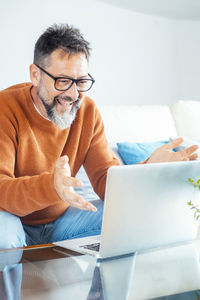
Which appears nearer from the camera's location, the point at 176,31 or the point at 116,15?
the point at 116,15

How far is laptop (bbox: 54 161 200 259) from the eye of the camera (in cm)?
97

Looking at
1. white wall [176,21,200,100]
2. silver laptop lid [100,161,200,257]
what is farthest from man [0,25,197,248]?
white wall [176,21,200,100]

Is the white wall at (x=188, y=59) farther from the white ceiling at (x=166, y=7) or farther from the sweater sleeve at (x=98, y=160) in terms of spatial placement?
the sweater sleeve at (x=98, y=160)

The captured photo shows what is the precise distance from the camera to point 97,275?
905 millimetres

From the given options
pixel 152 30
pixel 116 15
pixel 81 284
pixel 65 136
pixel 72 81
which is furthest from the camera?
pixel 152 30

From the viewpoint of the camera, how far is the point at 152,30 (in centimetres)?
364

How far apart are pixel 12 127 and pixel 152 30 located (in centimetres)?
256

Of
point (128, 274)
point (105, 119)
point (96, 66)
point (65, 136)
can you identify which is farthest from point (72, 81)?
point (96, 66)

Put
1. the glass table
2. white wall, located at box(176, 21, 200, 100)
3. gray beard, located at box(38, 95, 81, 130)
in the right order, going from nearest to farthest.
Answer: the glass table, gray beard, located at box(38, 95, 81, 130), white wall, located at box(176, 21, 200, 100)

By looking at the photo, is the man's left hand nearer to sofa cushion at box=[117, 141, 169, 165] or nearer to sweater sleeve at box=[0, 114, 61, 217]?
sweater sleeve at box=[0, 114, 61, 217]

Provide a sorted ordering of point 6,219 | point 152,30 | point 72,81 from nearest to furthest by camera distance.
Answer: point 6,219 → point 72,81 → point 152,30

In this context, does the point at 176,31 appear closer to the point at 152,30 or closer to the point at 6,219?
the point at 152,30

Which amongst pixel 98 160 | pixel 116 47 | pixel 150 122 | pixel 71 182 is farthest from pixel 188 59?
pixel 71 182

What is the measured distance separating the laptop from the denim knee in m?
0.17
